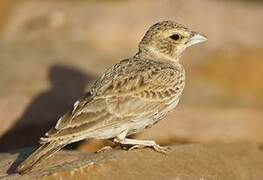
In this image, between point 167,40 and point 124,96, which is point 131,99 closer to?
point 124,96

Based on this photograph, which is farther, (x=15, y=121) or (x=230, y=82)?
(x=230, y=82)

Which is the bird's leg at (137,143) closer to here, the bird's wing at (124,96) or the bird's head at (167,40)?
the bird's wing at (124,96)

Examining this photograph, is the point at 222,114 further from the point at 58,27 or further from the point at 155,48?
the point at 58,27

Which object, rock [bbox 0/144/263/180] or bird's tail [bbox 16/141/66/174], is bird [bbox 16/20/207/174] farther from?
rock [bbox 0/144/263/180]

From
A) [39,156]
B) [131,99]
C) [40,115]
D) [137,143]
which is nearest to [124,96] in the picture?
[131,99]

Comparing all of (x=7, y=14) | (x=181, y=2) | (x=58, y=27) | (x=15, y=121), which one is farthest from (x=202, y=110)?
(x=7, y=14)

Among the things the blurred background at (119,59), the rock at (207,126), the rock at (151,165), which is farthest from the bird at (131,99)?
the rock at (207,126)

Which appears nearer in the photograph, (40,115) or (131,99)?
(131,99)

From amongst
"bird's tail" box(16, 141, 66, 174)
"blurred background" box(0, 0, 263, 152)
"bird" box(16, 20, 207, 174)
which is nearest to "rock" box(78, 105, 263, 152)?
"blurred background" box(0, 0, 263, 152)
